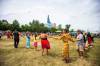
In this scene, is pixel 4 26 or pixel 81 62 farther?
pixel 4 26

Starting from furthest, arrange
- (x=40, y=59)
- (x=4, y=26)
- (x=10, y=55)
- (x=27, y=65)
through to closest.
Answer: (x=4, y=26) < (x=10, y=55) < (x=40, y=59) < (x=27, y=65)

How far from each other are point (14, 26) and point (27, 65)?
45309 millimetres

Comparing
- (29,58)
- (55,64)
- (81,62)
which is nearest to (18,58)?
(29,58)

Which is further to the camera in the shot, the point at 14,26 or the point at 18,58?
the point at 14,26

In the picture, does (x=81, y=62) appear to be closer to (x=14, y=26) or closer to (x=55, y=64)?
(x=55, y=64)

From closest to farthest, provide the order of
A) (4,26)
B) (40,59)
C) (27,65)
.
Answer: (27,65), (40,59), (4,26)

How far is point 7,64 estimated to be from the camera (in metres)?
9.49

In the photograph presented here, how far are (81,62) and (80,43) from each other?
1132 mm

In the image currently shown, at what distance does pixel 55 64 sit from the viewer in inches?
372

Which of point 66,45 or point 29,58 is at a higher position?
point 66,45

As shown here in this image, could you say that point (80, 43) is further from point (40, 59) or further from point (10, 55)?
point (10, 55)

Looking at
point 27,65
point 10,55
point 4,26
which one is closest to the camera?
point 27,65

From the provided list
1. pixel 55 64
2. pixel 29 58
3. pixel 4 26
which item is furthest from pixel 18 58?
pixel 4 26

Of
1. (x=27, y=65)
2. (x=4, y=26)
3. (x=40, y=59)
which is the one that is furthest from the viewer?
(x=4, y=26)
